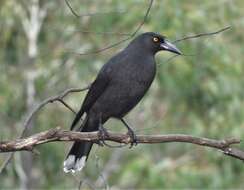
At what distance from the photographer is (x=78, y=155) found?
6031 mm

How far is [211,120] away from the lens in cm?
870

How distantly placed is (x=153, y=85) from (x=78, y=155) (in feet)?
10.5

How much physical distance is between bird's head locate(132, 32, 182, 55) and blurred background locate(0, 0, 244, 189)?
1804 mm

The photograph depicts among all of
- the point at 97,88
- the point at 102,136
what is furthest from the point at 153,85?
the point at 102,136

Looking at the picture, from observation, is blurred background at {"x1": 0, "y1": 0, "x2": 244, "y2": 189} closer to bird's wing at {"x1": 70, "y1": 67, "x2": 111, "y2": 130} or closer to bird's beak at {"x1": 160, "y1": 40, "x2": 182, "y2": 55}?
bird's beak at {"x1": 160, "y1": 40, "x2": 182, "y2": 55}

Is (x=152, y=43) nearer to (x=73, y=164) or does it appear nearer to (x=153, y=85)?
(x=73, y=164)

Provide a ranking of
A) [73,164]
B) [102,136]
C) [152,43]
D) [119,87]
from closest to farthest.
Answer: [102,136]
[119,87]
[73,164]
[152,43]

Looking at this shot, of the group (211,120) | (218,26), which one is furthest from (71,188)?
(218,26)

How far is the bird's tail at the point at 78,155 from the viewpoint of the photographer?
5.94m

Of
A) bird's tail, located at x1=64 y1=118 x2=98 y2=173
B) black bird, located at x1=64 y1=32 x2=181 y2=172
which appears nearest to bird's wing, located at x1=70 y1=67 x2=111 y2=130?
black bird, located at x1=64 y1=32 x2=181 y2=172

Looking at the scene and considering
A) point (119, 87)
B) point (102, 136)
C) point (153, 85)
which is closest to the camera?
point (102, 136)

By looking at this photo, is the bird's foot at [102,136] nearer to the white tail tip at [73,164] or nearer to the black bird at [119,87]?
the black bird at [119,87]

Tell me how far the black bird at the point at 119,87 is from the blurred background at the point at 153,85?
6.31ft

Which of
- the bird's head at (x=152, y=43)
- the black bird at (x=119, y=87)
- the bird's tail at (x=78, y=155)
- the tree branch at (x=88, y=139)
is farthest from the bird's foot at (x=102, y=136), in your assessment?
the bird's head at (x=152, y=43)
